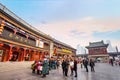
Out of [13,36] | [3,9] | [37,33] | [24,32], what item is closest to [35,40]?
[37,33]

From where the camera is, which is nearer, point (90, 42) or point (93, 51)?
point (93, 51)

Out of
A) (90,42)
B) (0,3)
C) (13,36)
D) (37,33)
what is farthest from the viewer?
(90,42)

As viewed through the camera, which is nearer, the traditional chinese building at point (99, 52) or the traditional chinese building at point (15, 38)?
the traditional chinese building at point (15, 38)

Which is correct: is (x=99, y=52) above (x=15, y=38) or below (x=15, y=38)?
below

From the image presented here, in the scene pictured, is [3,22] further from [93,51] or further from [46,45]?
[93,51]

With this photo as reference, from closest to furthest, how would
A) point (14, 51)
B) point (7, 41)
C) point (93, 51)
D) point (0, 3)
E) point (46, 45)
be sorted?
1. point (0, 3)
2. point (7, 41)
3. point (14, 51)
4. point (46, 45)
5. point (93, 51)

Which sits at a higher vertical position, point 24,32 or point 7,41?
point 24,32

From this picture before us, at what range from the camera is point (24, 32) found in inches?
693

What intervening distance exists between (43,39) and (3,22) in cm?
1174

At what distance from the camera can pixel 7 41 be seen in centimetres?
1405

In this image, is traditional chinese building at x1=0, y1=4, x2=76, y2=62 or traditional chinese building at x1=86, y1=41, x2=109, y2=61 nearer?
traditional chinese building at x1=0, y1=4, x2=76, y2=62

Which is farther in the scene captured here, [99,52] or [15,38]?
[99,52]

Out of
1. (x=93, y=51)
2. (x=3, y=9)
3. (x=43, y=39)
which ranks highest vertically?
(x=3, y=9)

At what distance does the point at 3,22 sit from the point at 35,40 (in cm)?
891
